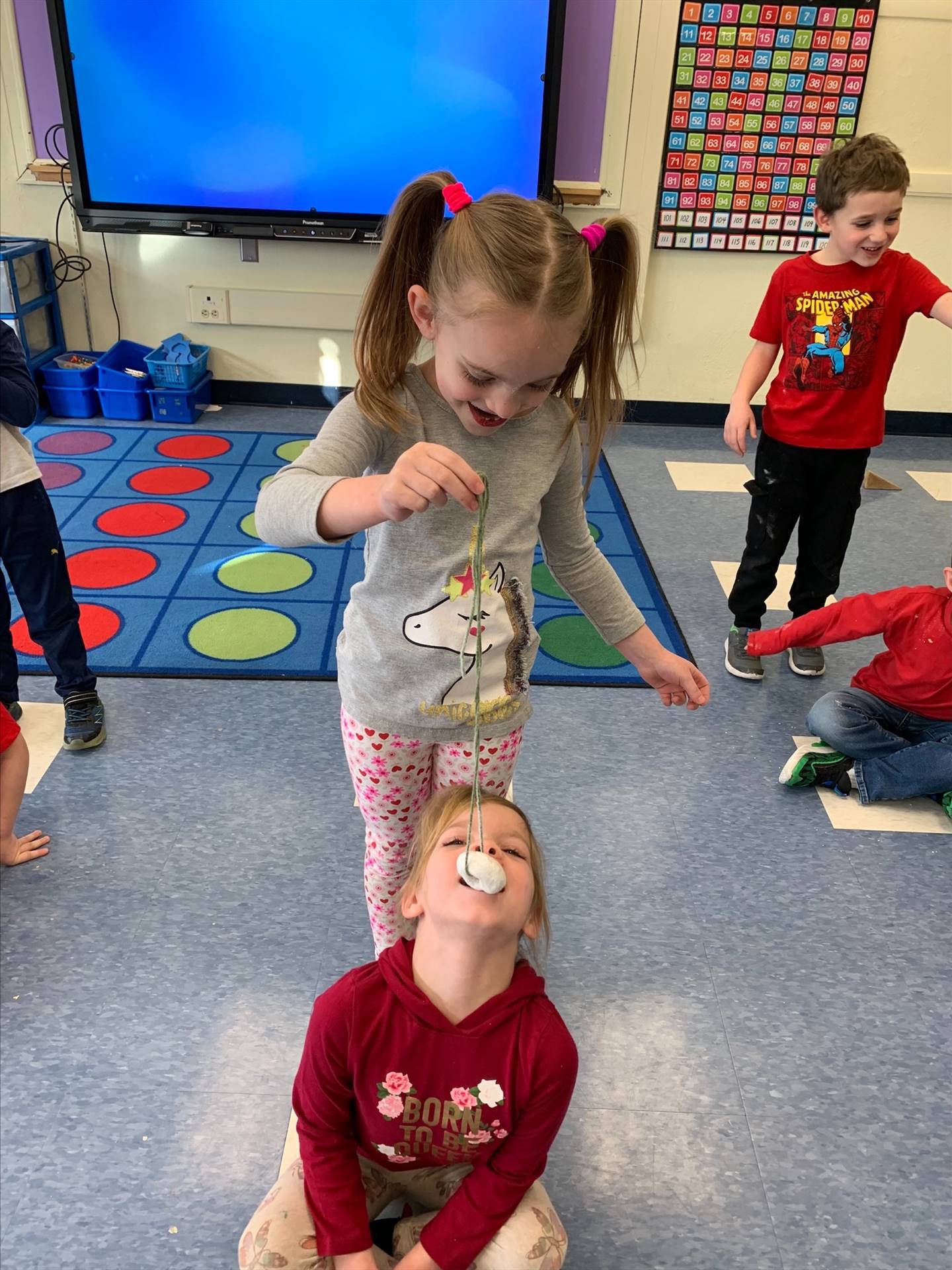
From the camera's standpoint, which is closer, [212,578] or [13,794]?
[13,794]

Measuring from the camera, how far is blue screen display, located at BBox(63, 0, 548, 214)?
9.44ft

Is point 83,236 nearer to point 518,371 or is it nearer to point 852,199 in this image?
point 852,199

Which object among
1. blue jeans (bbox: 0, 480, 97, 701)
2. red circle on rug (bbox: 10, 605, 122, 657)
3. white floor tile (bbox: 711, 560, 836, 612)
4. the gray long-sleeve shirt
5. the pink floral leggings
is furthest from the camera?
white floor tile (bbox: 711, 560, 836, 612)

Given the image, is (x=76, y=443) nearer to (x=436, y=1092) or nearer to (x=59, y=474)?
(x=59, y=474)

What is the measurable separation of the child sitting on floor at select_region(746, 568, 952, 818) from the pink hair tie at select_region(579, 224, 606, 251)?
1022 millimetres

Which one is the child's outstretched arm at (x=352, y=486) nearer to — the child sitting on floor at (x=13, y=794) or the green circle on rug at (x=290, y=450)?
the child sitting on floor at (x=13, y=794)

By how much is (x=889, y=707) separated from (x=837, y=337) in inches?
28.9

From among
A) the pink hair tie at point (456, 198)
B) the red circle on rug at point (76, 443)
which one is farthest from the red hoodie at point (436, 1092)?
the red circle on rug at point (76, 443)

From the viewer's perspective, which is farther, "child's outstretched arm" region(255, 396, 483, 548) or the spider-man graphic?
the spider-man graphic

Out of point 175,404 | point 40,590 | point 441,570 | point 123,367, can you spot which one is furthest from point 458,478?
point 123,367

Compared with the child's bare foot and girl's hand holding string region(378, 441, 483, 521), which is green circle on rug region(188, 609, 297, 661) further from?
girl's hand holding string region(378, 441, 483, 521)

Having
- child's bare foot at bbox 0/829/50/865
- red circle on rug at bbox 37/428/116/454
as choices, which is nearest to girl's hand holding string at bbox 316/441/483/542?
child's bare foot at bbox 0/829/50/865

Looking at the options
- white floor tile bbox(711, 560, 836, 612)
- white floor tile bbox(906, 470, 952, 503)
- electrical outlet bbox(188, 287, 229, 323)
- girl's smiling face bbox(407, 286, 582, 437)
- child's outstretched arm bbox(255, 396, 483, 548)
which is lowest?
white floor tile bbox(906, 470, 952, 503)

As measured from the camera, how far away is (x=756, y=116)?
10.2 ft
